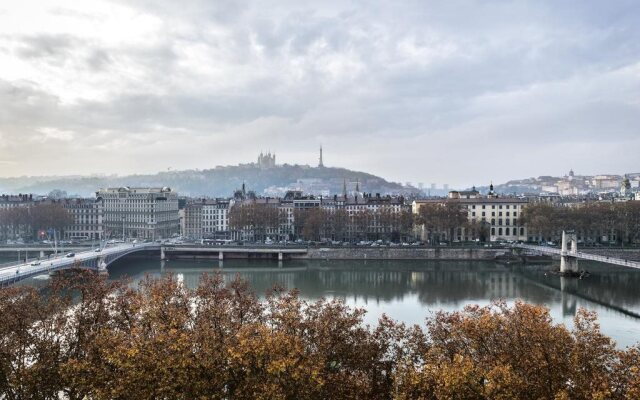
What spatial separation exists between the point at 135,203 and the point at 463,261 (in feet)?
210

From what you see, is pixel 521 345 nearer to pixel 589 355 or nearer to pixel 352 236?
pixel 589 355

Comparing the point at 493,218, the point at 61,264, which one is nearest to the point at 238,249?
the point at 61,264

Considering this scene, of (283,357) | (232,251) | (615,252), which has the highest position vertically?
(283,357)

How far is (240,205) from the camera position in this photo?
343 ft

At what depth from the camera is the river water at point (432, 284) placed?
140 ft

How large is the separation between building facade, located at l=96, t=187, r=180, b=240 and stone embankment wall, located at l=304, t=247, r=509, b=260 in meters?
42.6

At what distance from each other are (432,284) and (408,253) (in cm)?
2052

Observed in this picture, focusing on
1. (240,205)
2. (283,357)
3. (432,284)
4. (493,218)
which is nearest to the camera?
(283,357)

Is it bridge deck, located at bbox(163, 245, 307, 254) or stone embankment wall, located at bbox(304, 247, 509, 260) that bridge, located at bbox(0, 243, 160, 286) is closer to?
bridge deck, located at bbox(163, 245, 307, 254)

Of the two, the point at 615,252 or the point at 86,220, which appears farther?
the point at 86,220

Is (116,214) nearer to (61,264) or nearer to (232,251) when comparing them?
(232,251)

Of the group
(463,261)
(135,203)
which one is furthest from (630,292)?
(135,203)

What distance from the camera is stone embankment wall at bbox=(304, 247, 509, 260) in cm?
7556

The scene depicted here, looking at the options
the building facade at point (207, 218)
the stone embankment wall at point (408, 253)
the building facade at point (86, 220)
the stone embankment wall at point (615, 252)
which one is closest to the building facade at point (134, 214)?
the building facade at point (86, 220)
